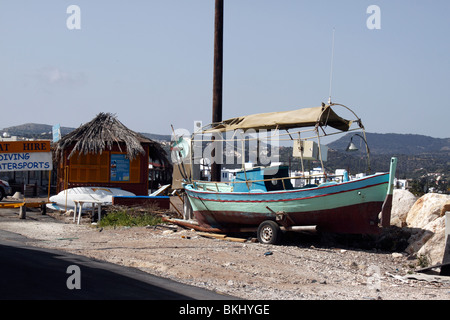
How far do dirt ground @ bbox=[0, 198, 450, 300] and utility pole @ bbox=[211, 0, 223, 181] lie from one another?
9.95 ft

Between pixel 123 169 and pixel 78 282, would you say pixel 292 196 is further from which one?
pixel 123 169

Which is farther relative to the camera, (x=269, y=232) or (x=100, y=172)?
(x=100, y=172)

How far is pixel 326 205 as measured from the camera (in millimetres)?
13695

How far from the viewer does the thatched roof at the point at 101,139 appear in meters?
21.6

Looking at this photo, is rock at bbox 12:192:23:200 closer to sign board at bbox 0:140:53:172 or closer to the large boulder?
sign board at bbox 0:140:53:172

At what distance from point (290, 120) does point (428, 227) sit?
458 centimetres

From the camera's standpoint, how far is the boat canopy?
47.7 ft

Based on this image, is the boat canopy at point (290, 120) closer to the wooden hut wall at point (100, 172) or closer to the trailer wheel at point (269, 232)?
the trailer wheel at point (269, 232)

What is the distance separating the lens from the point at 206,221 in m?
16.7

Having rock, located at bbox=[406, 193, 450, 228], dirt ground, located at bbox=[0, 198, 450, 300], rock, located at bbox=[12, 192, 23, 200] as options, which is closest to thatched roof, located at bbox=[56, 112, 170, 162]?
dirt ground, located at bbox=[0, 198, 450, 300]

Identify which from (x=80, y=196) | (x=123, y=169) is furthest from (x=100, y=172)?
(x=80, y=196)
